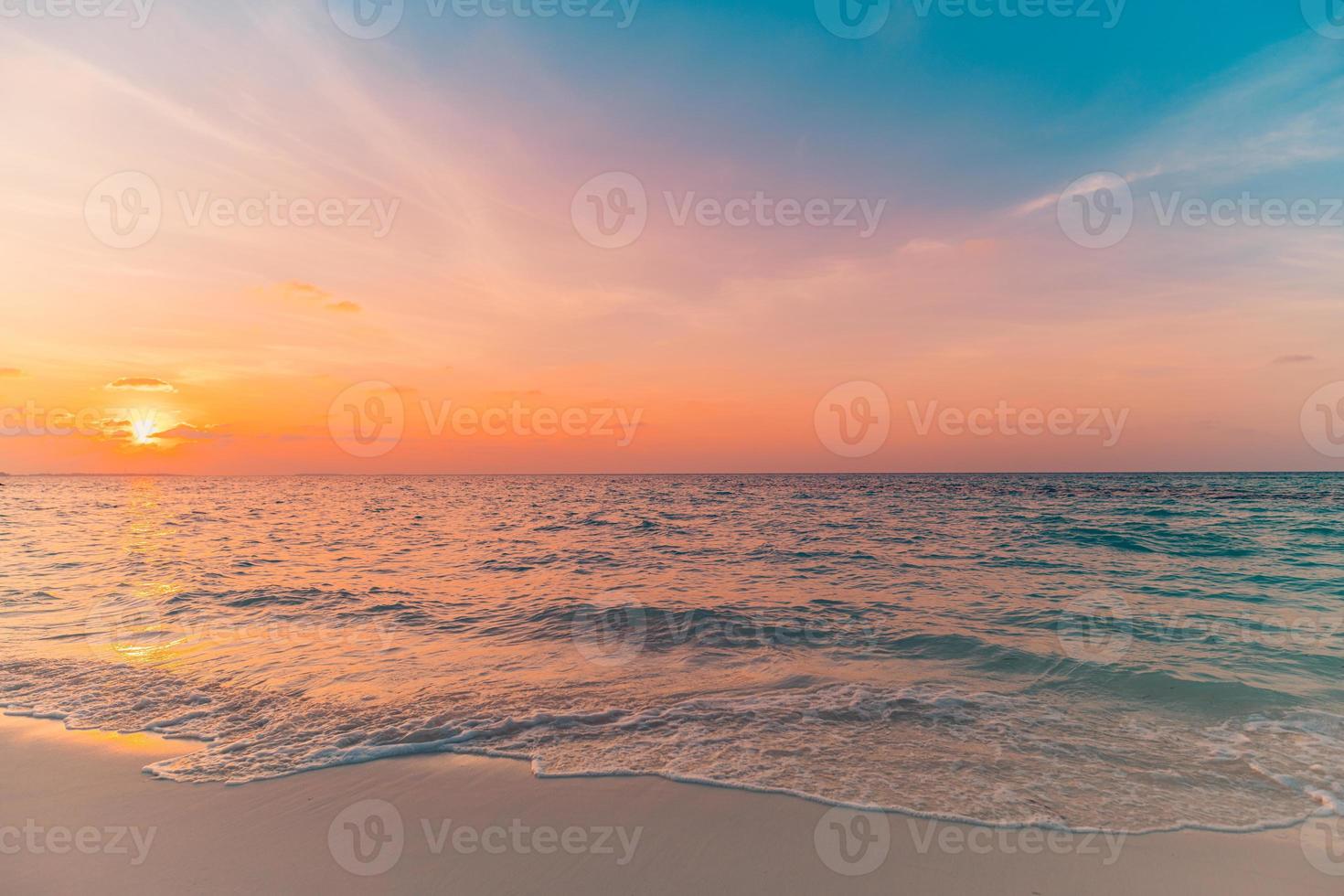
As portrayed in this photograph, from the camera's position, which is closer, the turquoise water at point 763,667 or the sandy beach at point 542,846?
the sandy beach at point 542,846

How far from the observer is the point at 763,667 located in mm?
10250

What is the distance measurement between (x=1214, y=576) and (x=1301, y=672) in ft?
30.9

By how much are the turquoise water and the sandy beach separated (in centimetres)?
38

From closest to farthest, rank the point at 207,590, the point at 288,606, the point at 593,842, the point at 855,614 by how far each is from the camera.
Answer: the point at 593,842 < the point at 855,614 < the point at 288,606 < the point at 207,590

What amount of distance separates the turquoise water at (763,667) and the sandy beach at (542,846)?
38 centimetres

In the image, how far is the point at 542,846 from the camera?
16.7 ft

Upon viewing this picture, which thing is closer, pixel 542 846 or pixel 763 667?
pixel 542 846

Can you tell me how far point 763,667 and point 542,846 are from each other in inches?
226

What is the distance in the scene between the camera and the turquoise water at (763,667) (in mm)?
6535

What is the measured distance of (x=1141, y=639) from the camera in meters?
11.6

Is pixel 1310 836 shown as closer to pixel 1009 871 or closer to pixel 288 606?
pixel 1009 871

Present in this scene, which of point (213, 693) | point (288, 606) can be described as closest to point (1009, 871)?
point (213, 693)

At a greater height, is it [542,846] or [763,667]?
[542,846]

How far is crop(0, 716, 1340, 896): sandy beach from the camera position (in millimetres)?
4648
